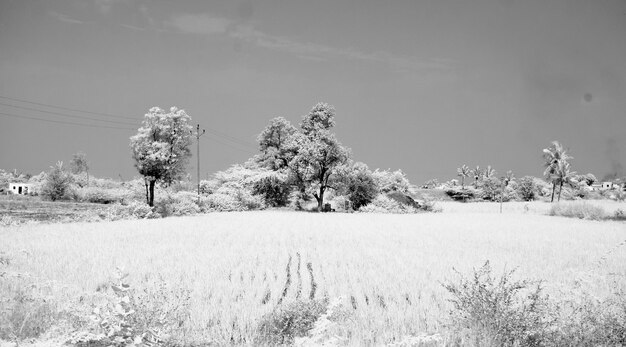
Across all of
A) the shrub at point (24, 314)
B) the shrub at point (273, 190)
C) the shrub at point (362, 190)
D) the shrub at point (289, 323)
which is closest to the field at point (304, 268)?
the shrub at point (289, 323)

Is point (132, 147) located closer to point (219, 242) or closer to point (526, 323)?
point (219, 242)

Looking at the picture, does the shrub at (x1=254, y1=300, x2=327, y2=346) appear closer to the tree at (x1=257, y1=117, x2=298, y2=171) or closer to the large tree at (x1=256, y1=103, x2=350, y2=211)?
the large tree at (x1=256, y1=103, x2=350, y2=211)

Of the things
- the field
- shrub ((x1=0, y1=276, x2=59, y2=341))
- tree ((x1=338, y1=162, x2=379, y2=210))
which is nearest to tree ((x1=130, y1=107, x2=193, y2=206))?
tree ((x1=338, y1=162, x2=379, y2=210))

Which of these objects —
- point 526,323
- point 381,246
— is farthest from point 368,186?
point 526,323

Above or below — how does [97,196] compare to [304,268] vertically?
above

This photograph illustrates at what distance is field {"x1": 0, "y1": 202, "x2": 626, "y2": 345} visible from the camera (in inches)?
302

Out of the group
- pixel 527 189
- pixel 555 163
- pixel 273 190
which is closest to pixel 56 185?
pixel 273 190

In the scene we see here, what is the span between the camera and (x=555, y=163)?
85.7 meters

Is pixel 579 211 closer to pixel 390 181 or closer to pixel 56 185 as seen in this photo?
pixel 390 181

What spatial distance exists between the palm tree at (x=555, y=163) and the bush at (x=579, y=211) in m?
39.6

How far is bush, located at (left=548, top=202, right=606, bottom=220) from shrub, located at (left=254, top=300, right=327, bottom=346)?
157ft

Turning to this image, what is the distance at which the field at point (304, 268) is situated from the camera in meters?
7.66

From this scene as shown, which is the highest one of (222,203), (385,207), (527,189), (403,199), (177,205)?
(527,189)

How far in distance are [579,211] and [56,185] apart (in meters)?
76.8
